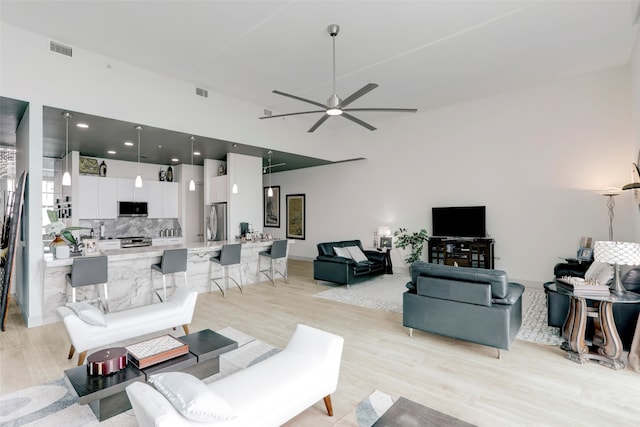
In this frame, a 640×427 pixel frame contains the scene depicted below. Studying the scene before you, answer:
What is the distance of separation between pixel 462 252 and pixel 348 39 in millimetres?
4781

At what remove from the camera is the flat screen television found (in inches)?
263

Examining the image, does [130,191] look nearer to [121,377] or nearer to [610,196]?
[121,377]

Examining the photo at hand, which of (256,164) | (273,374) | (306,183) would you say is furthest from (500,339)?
(306,183)

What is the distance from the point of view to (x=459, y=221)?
6.91 m

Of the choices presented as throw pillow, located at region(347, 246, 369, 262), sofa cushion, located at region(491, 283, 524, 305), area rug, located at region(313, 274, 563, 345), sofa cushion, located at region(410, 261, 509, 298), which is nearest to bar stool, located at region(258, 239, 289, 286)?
area rug, located at region(313, 274, 563, 345)

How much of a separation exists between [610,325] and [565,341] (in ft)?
1.79

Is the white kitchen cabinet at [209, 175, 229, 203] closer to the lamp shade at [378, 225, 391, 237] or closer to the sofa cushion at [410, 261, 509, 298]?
the lamp shade at [378, 225, 391, 237]

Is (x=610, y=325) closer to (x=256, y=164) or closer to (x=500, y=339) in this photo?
(x=500, y=339)

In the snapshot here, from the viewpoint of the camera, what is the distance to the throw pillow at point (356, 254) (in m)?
6.63

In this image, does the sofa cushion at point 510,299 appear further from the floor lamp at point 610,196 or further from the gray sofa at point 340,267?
the floor lamp at point 610,196

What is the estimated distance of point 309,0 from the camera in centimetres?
352

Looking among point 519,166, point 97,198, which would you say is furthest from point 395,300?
point 97,198

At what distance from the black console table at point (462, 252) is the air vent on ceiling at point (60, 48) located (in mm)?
7099

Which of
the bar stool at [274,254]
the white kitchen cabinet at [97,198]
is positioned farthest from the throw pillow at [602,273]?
the white kitchen cabinet at [97,198]
